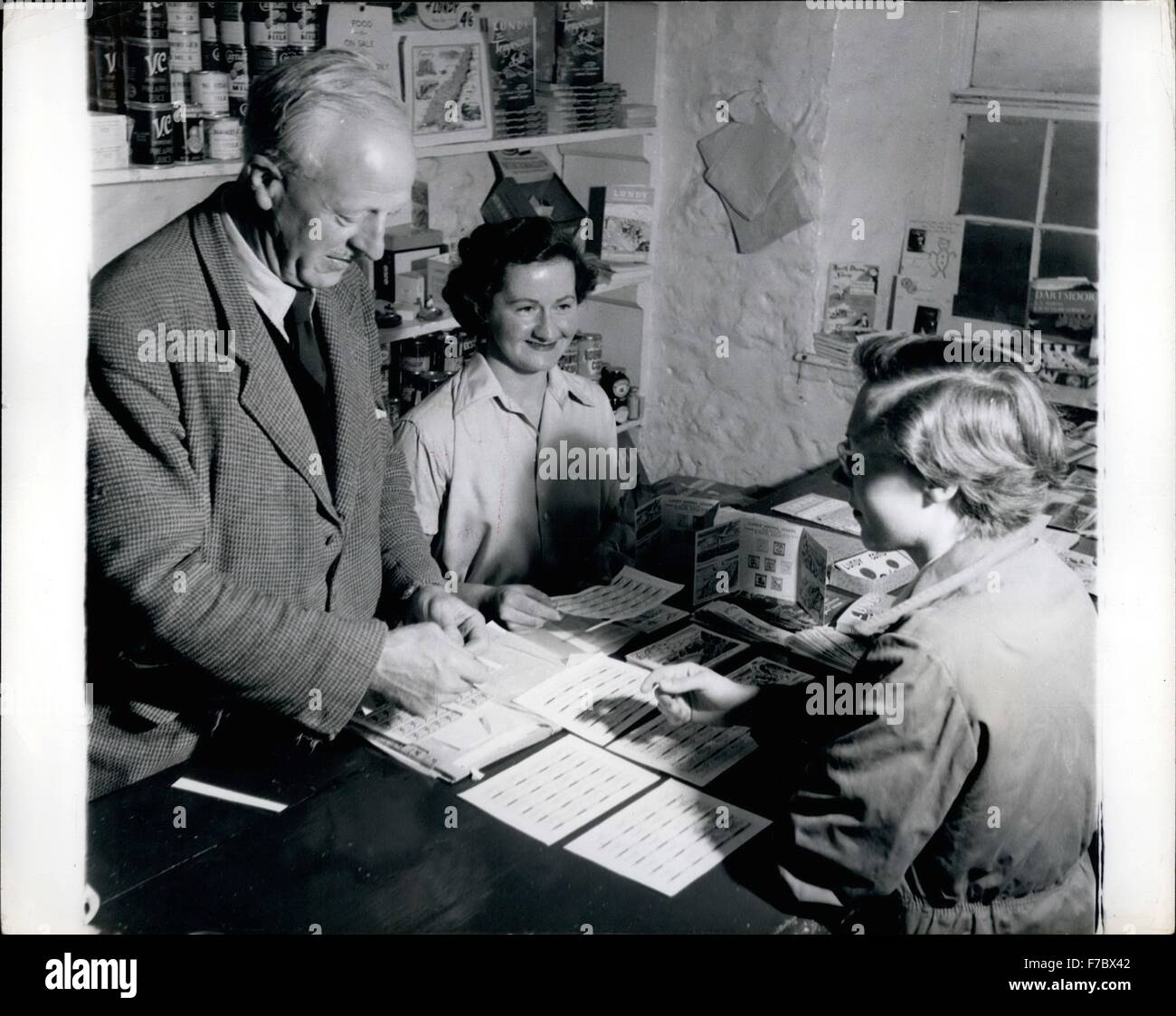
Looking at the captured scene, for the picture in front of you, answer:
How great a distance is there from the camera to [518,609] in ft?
8.73

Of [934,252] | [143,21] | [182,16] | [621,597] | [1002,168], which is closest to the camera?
[621,597]

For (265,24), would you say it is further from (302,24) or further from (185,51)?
(185,51)

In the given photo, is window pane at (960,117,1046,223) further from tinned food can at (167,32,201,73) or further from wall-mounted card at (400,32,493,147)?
tinned food can at (167,32,201,73)

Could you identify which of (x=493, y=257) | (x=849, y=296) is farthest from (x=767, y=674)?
(x=849, y=296)

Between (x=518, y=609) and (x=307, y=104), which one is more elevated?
(x=307, y=104)

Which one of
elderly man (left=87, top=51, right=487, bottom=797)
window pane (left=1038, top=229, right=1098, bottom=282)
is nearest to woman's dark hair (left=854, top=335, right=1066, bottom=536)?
elderly man (left=87, top=51, right=487, bottom=797)

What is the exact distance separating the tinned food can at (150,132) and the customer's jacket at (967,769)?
2.22 metres

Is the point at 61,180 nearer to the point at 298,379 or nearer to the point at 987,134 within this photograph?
the point at 298,379

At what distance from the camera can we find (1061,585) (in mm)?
1891

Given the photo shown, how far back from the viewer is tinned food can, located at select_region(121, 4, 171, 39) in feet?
9.83

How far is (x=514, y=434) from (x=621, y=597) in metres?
0.71

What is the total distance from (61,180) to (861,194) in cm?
315

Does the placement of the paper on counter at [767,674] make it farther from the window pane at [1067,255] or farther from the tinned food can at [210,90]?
the window pane at [1067,255]

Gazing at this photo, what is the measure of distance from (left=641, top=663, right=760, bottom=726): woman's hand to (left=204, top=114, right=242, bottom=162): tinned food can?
6.42 feet
